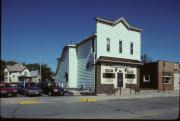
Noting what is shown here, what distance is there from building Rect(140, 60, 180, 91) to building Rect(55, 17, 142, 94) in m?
4.33

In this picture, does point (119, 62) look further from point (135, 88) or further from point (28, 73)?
point (28, 73)

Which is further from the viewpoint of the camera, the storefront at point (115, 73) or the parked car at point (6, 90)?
the storefront at point (115, 73)

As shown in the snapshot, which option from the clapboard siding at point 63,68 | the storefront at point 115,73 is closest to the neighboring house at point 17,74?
the clapboard siding at point 63,68

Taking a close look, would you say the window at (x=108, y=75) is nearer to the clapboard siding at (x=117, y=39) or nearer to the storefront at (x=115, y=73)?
the storefront at (x=115, y=73)

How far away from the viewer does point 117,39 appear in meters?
31.3

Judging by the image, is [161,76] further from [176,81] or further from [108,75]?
[108,75]

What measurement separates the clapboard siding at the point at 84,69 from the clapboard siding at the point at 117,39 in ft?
6.38

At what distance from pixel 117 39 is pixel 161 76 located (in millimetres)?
9376

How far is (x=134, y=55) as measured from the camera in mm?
33438

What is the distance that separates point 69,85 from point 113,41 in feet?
28.3

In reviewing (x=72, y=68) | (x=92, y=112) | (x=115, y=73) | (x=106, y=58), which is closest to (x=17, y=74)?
(x=72, y=68)

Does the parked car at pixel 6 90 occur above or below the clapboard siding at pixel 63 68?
below

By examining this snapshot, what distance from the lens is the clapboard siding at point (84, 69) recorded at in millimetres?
30695

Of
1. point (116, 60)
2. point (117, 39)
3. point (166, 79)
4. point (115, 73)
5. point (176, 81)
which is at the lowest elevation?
point (176, 81)
